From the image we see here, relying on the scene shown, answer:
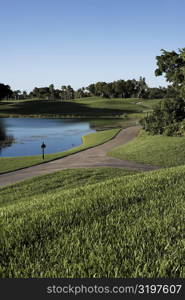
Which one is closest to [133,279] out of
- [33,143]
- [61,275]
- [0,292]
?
[61,275]

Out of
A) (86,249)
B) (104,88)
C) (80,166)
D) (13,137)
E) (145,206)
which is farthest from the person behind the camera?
(104,88)

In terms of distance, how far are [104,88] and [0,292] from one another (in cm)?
20085

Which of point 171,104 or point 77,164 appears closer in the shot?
point 77,164

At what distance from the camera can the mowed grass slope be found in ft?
9.55

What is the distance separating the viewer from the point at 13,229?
4293mm

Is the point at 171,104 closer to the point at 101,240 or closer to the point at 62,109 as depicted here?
the point at 101,240

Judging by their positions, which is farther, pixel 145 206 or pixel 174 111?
pixel 174 111

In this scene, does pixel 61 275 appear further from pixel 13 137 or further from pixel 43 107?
pixel 43 107

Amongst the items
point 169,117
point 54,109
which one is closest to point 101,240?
point 169,117

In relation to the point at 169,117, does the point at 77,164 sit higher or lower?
lower

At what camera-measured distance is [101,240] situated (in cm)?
356

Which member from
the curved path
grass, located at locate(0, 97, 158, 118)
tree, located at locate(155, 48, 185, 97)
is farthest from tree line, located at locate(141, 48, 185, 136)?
grass, located at locate(0, 97, 158, 118)

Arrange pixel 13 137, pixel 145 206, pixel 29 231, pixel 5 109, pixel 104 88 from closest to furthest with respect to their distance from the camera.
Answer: pixel 29 231 → pixel 145 206 → pixel 13 137 → pixel 5 109 → pixel 104 88

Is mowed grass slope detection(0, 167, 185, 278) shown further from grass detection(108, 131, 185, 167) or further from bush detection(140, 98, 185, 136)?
bush detection(140, 98, 185, 136)
